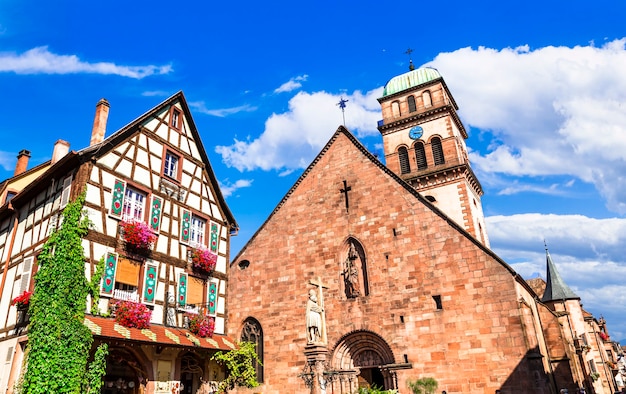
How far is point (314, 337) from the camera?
13.4 m

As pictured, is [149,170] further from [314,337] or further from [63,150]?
[314,337]

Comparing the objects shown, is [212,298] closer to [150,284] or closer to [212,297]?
[212,297]

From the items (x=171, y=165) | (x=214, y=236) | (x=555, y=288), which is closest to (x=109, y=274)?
(x=171, y=165)

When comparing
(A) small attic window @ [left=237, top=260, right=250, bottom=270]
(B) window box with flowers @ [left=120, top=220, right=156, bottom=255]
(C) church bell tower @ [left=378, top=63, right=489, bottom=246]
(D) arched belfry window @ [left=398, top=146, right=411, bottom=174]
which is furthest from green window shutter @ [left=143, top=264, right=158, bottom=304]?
(D) arched belfry window @ [left=398, top=146, right=411, bottom=174]

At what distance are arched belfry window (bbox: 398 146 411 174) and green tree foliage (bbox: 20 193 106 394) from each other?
2116 cm

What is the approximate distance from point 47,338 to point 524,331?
547 inches

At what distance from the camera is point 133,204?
1652 cm

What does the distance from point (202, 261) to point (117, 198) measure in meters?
4.09

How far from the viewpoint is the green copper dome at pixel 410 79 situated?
32.7 meters

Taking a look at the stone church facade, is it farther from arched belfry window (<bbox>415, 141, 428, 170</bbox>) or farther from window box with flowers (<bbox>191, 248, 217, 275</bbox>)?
arched belfry window (<bbox>415, 141, 428, 170</bbox>)

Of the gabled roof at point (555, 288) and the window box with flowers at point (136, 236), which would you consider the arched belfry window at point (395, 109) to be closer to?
the gabled roof at point (555, 288)

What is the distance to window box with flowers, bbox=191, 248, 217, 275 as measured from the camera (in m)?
18.2

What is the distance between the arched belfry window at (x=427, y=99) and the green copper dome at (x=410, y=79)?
851 mm

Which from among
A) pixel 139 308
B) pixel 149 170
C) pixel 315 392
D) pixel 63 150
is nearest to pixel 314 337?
pixel 315 392
